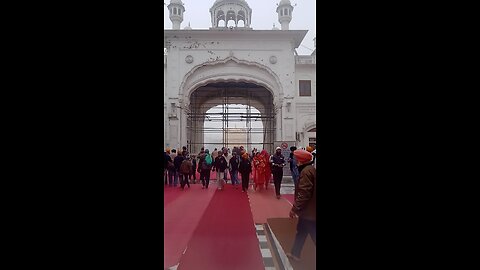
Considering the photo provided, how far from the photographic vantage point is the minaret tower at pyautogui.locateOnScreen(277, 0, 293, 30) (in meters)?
16.9

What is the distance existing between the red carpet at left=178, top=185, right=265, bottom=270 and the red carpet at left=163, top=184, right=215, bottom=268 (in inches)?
4.7

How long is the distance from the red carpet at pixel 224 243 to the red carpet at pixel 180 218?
12cm

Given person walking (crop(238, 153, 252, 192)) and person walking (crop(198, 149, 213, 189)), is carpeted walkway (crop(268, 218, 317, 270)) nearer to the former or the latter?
person walking (crop(238, 153, 252, 192))

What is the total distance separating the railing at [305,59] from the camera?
1535cm

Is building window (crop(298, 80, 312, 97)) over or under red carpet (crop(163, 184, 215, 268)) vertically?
over

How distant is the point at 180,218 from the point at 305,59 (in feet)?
43.9

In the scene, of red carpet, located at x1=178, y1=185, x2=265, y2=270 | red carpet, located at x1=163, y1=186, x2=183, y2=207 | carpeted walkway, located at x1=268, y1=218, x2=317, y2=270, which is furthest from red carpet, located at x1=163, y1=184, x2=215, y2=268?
carpeted walkway, located at x1=268, y1=218, x2=317, y2=270

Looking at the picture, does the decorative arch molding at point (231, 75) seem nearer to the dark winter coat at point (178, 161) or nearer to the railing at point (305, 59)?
the railing at point (305, 59)

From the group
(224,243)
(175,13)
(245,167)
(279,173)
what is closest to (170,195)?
(245,167)
